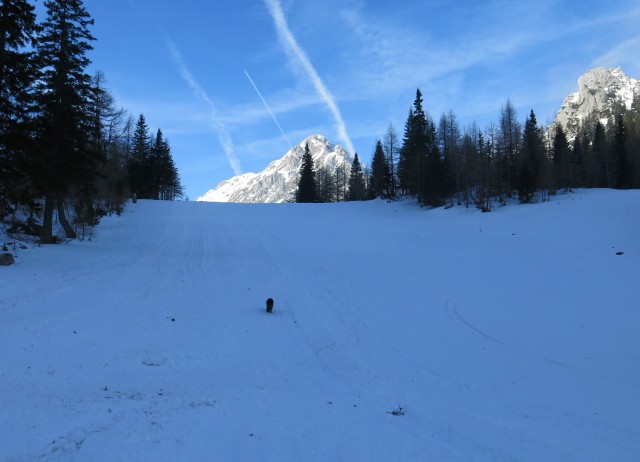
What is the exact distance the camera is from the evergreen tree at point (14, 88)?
15.4 metres

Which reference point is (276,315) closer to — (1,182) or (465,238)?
(1,182)

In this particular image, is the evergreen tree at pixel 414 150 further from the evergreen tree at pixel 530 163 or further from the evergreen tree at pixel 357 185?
the evergreen tree at pixel 357 185

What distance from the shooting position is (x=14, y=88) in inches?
624

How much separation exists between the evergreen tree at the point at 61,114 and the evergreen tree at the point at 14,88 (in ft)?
3.83

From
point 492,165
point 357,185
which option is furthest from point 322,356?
point 357,185

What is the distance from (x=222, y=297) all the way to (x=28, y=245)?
10.6m

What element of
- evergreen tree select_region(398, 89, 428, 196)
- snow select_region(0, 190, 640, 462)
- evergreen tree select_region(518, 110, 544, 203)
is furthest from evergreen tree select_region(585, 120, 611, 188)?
snow select_region(0, 190, 640, 462)

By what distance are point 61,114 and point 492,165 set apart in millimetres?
42733

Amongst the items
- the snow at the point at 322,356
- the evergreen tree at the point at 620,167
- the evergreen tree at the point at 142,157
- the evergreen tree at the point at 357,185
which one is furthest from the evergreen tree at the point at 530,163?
the evergreen tree at the point at 142,157

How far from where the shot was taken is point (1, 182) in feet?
52.2

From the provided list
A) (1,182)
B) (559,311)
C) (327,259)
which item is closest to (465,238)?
(327,259)

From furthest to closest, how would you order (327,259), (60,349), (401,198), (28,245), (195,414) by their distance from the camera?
(401,198) → (327,259) → (28,245) → (60,349) → (195,414)

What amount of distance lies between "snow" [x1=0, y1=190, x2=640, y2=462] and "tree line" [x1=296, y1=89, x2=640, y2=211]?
86.2 ft

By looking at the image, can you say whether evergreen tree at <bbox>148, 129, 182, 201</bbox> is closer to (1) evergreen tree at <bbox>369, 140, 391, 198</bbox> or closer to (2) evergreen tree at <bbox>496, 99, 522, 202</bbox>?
(1) evergreen tree at <bbox>369, 140, 391, 198</bbox>
